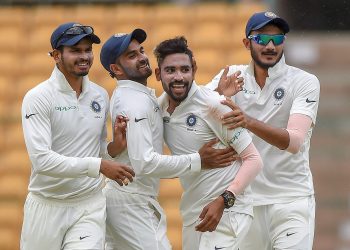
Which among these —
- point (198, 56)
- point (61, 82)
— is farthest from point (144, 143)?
point (198, 56)

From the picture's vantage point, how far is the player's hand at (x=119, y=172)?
587 cm

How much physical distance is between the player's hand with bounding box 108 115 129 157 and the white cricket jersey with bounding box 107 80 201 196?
0.10ft

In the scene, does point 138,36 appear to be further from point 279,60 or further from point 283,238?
point 283,238

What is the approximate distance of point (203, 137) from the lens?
20.0ft

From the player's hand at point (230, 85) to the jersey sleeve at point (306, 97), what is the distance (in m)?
0.37

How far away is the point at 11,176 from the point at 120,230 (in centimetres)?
454

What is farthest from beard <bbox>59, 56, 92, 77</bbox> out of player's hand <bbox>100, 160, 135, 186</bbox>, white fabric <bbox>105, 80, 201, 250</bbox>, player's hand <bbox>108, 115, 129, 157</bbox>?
player's hand <bbox>100, 160, 135, 186</bbox>

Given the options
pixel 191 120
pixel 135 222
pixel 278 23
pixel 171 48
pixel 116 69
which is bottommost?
pixel 135 222

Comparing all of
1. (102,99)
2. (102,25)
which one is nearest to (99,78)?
(102,25)

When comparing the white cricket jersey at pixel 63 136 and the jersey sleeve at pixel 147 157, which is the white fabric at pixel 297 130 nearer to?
the jersey sleeve at pixel 147 157

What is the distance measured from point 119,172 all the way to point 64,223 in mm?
533

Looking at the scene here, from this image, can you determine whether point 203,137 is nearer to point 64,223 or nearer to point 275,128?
point 275,128

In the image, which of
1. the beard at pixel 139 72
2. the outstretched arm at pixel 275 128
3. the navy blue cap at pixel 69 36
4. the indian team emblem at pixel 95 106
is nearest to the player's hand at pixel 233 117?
the outstretched arm at pixel 275 128

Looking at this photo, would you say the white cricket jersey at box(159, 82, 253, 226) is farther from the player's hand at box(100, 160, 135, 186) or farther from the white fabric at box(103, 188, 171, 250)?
the player's hand at box(100, 160, 135, 186)
